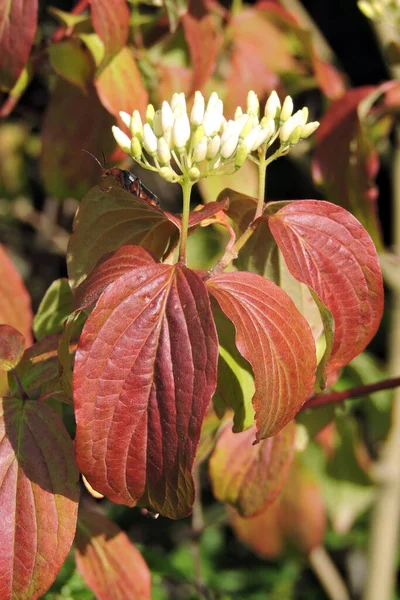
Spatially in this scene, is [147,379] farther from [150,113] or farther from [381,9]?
[381,9]

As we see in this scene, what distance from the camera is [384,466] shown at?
1680 mm

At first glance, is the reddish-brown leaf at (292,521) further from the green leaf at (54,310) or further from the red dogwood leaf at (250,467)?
the green leaf at (54,310)

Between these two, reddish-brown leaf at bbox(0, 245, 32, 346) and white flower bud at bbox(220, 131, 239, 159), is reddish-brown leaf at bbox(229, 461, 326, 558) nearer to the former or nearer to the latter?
reddish-brown leaf at bbox(0, 245, 32, 346)

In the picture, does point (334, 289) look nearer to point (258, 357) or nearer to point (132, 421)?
point (258, 357)

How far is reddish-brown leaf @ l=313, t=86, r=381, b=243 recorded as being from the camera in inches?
45.0

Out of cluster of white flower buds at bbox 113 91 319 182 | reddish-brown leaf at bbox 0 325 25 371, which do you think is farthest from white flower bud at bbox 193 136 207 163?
reddish-brown leaf at bbox 0 325 25 371

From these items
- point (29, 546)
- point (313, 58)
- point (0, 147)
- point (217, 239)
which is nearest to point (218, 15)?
point (313, 58)

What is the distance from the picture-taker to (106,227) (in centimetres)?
75

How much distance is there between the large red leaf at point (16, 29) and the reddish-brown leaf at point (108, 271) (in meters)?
0.36

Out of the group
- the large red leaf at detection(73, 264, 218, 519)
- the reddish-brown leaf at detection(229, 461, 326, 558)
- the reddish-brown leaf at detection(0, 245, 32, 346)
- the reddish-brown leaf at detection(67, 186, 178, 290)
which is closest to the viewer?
the large red leaf at detection(73, 264, 218, 519)

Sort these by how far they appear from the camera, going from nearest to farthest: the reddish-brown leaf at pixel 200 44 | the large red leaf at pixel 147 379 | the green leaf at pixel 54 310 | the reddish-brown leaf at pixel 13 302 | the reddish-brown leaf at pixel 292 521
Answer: the large red leaf at pixel 147 379 → the green leaf at pixel 54 310 → the reddish-brown leaf at pixel 13 302 → the reddish-brown leaf at pixel 200 44 → the reddish-brown leaf at pixel 292 521

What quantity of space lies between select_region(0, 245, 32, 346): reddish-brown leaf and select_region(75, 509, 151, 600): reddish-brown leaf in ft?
0.85

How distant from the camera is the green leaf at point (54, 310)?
2.86 ft

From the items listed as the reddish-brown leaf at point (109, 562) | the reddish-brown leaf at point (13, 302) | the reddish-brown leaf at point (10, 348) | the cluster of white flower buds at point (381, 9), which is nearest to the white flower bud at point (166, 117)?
the reddish-brown leaf at point (10, 348)
